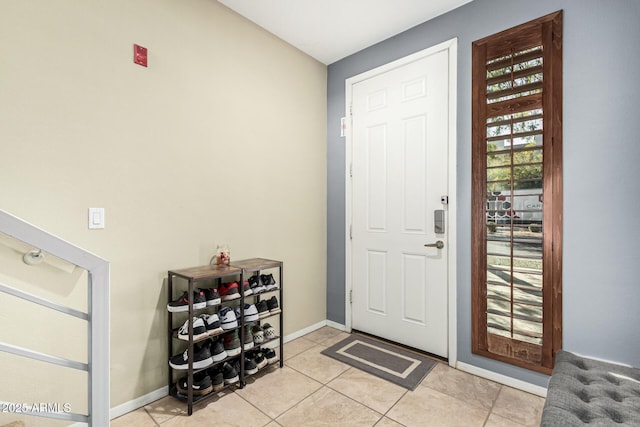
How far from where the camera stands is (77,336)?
1679mm

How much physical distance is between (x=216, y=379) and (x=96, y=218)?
1.20m

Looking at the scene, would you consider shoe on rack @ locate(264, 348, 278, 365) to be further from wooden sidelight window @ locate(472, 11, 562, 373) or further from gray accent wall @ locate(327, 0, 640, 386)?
gray accent wall @ locate(327, 0, 640, 386)

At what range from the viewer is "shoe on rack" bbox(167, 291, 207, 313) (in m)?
1.87

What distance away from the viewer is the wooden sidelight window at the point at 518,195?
195cm

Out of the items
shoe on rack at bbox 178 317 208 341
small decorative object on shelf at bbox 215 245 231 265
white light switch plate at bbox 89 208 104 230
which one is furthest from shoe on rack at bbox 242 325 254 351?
white light switch plate at bbox 89 208 104 230

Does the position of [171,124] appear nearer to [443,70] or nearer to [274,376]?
[274,376]

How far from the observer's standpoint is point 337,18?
8.12 feet

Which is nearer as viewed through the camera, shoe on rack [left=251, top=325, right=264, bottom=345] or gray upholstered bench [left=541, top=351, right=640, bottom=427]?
gray upholstered bench [left=541, top=351, right=640, bottom=427]

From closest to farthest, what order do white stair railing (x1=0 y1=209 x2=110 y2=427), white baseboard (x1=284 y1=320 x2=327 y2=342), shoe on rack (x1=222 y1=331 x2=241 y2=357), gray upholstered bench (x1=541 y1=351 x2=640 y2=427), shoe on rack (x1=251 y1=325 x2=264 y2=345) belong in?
white stair railing (x1=0 y1=209 x2=110 y2=427), gray upholstered bench (x1=541 y1=351 x2=640 y2=427), shoe on rack (x1=222 y1=331 x2=241 y2=357), shoe on rack (x1=251 y1=325 x2=264 y2=345), white baseboard (x1=284 y1=320 x2=327 y2=342)

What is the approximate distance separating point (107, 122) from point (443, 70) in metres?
2.34

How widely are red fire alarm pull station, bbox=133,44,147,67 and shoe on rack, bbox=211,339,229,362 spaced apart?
1805 mm

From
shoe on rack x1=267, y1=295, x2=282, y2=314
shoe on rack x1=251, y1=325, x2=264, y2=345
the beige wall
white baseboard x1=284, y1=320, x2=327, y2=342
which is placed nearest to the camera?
the beige wall

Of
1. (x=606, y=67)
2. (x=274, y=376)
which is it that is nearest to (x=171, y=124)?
(x=274, y=376)

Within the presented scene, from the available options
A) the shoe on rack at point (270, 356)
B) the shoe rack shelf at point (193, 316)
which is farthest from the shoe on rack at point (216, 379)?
the shoe on rack at point (270, 356)
